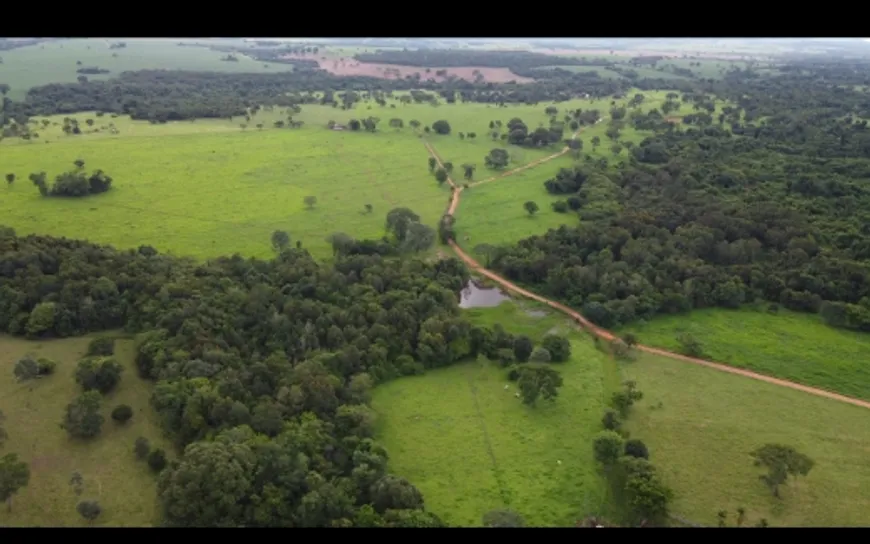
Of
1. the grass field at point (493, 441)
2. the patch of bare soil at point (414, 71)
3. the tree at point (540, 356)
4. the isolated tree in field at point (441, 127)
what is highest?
the patch of bare soil at point (414, 71)

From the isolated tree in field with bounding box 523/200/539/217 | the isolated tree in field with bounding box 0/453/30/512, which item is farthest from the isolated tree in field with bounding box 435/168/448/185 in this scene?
the isolated tree in field with bounding box 0/453/30/512

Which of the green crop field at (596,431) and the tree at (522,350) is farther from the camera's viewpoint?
the tree at (522,350)

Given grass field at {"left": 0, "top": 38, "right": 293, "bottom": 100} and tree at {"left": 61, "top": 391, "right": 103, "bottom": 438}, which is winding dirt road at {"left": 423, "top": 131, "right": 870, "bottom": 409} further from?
grass field at {"left": 0, "top": 38, "right": 293, "bottom": 100}

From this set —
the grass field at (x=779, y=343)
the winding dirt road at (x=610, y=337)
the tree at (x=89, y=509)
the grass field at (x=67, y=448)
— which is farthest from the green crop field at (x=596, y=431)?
the tree at (x=89, y=509)

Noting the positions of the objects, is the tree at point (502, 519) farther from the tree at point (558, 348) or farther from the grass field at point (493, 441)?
the tree at point (558, 348)

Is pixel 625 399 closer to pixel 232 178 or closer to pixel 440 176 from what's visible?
pixel 440 176

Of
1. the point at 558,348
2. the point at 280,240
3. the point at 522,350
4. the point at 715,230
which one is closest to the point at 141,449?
the point at 522,350
